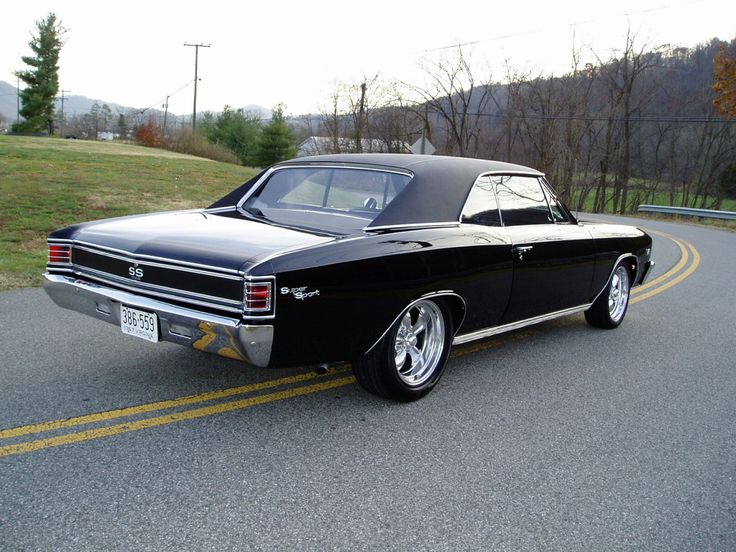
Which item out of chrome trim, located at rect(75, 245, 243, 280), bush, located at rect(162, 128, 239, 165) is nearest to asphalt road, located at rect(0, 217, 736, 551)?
chrome trim, located at rect(75, 245, 243, 280)

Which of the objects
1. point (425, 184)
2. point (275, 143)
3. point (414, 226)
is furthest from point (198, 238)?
point (275, 143)

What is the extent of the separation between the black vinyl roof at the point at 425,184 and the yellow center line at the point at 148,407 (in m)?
1.19

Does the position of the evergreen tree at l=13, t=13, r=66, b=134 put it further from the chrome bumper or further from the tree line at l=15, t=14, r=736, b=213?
the chrome bumper

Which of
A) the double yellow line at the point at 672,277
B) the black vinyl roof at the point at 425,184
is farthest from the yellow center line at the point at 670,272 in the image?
the black vinyl roof at the point at 425,184

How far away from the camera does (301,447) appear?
325cm

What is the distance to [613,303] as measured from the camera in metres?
6.24

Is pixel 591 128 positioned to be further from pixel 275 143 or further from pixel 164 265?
pixel 164 265

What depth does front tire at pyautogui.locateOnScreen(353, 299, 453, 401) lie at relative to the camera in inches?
145

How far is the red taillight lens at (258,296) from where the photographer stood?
3.05 m

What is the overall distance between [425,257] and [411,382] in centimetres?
78

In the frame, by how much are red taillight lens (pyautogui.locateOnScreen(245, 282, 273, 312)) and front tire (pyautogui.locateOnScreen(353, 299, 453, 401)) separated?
82 centimetres

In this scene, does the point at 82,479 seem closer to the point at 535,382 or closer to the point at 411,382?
the point at 411,382

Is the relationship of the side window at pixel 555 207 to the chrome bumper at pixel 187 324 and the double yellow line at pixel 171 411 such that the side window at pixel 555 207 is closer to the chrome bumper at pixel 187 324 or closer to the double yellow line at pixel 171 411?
the double yellow line at pixel 171 411

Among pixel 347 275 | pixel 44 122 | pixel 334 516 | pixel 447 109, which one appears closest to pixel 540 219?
pixel 347 275
